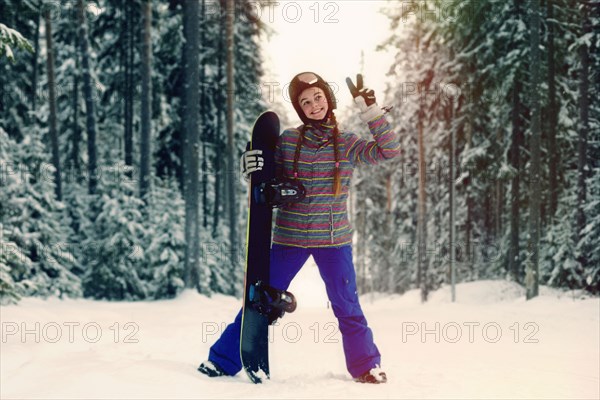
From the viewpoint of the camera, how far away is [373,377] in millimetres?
4848

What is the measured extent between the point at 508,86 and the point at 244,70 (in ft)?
35.8

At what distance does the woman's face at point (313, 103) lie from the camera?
500 cm

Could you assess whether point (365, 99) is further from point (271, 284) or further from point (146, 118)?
point (146, 118)

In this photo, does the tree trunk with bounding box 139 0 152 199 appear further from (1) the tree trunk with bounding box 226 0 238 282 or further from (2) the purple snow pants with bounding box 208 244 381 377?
(2) the purple snow pants with bounding box 208 244 381 377

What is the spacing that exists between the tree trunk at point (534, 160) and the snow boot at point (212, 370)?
11.4 m

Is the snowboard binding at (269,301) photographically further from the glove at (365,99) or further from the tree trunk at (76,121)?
the tree trunk at (76,121)

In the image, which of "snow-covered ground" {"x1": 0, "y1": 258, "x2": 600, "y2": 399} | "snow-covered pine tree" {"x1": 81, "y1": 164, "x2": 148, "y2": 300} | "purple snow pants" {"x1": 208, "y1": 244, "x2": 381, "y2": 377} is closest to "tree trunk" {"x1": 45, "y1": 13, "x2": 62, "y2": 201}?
"snow-covered pine tree" {"x1": 81, "y1": 164, "x2": 148, "y2": 300}

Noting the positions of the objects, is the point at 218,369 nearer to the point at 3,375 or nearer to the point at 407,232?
the point at 3,375

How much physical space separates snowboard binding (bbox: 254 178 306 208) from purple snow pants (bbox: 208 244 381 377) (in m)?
0.42

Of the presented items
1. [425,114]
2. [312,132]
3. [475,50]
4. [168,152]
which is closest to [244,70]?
[168,152]

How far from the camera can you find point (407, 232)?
31203mm

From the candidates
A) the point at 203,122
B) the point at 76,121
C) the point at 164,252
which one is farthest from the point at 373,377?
the point at 76,121

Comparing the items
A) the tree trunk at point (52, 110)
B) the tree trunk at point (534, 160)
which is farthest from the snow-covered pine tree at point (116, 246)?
the tree trunk at point (534, 160)

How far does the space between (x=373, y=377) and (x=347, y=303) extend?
645 millimetres
